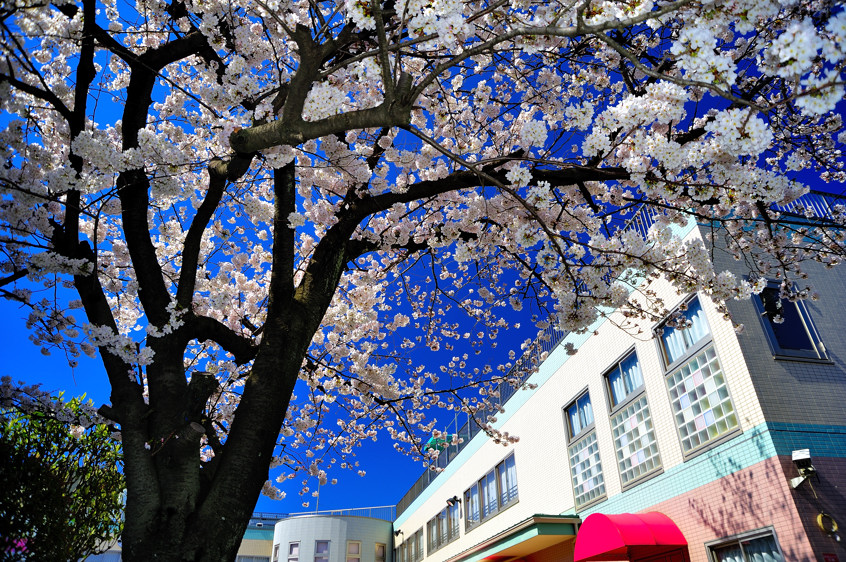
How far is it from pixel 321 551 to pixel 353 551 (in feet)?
4.85

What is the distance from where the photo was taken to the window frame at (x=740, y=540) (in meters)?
5.44

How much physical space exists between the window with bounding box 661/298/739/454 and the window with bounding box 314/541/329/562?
19.6 m

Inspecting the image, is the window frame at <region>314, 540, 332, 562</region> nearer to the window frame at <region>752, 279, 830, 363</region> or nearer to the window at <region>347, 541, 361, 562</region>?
the window at <region>347, 541, 361, 562</region>

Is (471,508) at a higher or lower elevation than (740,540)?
higher

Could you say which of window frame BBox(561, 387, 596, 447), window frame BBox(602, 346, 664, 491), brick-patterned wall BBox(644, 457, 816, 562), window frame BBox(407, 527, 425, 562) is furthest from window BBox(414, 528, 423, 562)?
brick-patterned wall BBox(644, 457, 816, 562)

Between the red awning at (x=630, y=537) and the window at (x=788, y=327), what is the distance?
274 centimetres

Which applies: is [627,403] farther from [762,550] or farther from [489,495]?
[489,495]

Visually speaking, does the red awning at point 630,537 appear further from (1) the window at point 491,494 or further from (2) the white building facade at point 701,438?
(1) the window at point 491,494

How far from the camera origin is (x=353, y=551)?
75.2 ft

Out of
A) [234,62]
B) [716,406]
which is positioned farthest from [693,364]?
[234,62]

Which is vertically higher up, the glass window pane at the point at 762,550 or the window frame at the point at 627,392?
the window frame at the point at 627,392

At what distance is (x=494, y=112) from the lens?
6418 millimetres

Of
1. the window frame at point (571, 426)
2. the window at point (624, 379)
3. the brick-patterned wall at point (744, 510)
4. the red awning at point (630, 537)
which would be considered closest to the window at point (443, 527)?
the window frame at point (571, 426)

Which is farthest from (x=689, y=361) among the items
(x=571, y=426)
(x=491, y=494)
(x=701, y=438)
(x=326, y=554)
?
(x=326, y=554)
